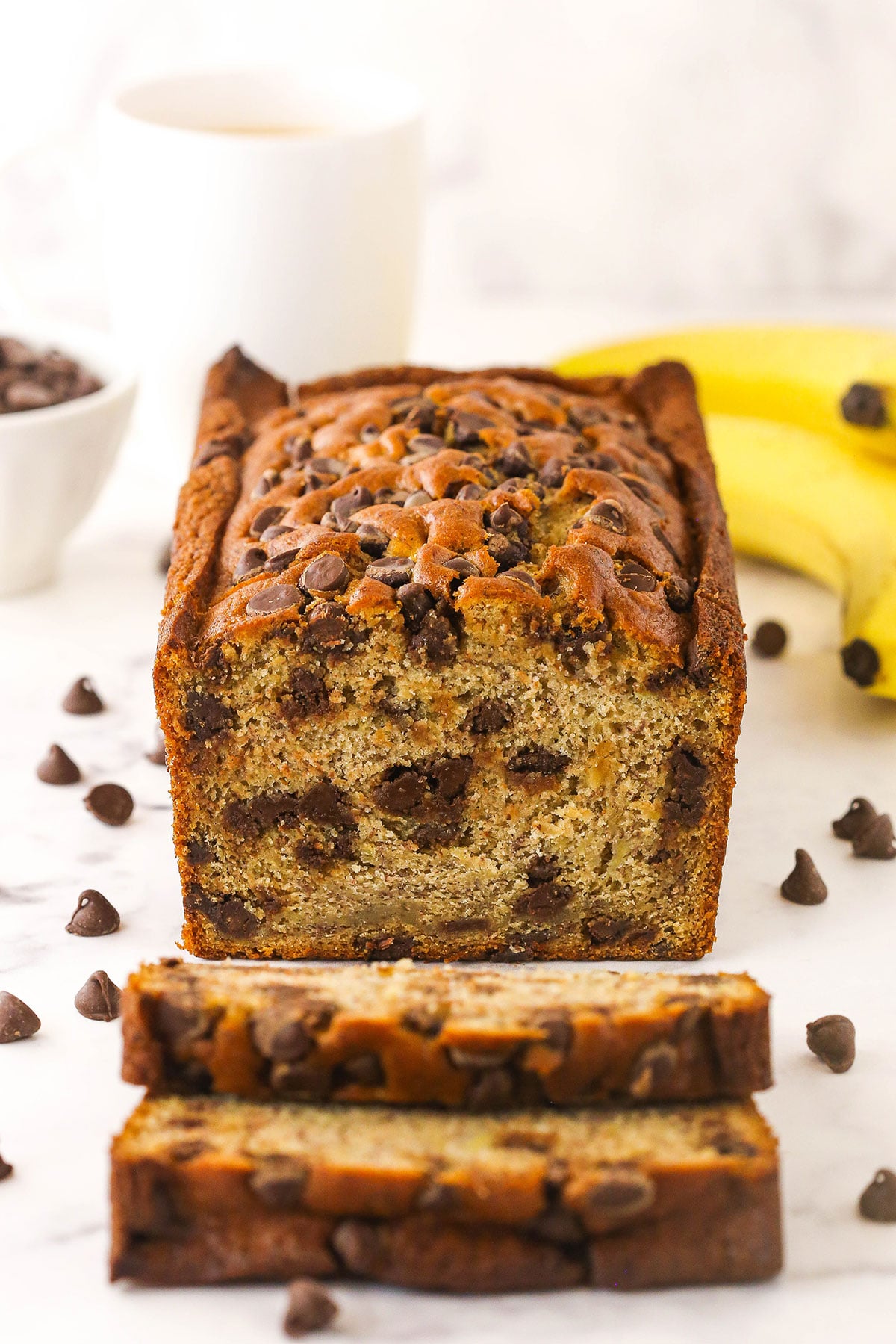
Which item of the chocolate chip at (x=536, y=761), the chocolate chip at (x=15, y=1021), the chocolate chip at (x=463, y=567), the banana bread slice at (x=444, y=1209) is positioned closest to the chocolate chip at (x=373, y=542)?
the chocolate chip at (x=463, y=567)

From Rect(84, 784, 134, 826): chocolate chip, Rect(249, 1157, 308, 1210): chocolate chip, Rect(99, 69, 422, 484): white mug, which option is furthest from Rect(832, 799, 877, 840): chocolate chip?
Rect(99, 69, 422, 484): white mug

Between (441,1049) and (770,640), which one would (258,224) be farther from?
(441,1049)

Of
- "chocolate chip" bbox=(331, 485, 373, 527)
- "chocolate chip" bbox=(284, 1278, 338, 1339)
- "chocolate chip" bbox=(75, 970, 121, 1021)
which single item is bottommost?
"chocolate chip" bbox=(75, 970, 121, 1021)

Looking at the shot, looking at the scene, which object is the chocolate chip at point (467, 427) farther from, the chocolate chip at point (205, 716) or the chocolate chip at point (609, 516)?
the chocolate chip at point (205, 716)

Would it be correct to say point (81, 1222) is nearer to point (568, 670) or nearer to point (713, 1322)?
point (713, 1322)

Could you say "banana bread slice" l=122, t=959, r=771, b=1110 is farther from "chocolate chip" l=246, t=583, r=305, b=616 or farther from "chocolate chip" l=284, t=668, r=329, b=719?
"chocolate chip" l=246, t=583, r=305, b=616

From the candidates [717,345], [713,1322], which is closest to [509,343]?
[717,345]

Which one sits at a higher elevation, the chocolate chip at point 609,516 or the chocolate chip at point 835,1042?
the chocolate chip at point 609,516

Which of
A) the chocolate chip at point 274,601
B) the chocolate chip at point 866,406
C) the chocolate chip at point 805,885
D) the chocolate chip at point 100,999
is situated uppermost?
the chocolate chip at point 866,406
